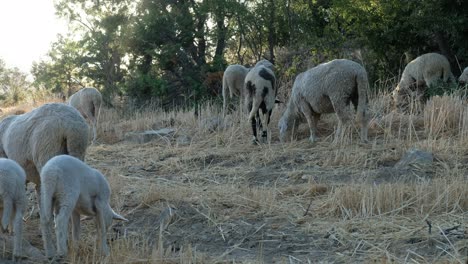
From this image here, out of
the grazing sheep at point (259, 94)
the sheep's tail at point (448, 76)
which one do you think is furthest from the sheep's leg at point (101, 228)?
the sheep's tail at point (448, 76)

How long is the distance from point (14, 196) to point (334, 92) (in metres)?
6.92

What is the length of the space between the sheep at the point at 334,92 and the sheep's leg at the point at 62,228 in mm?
6865

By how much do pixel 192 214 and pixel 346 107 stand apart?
5.01 meters

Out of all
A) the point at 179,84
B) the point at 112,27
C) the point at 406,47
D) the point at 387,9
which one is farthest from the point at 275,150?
the point at 112,27

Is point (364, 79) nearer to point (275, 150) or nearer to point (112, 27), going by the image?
point (275, 150)

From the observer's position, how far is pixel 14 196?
6055mm

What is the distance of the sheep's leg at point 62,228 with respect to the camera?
5.70 m

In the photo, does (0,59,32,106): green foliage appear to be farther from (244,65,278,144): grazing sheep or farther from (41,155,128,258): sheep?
(41,155,128,258): sheep

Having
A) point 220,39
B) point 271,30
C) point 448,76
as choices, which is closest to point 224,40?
point 220,39

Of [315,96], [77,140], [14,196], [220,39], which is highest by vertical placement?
[220,39]

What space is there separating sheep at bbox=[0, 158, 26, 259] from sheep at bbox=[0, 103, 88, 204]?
86 cm

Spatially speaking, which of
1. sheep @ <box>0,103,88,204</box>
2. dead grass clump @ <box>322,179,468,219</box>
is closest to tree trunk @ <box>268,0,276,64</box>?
dead grass clump @ <box>322,179,468,219</box>

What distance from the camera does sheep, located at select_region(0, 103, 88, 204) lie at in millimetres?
7039

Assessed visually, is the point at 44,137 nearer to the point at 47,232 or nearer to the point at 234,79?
the point at 47,232
